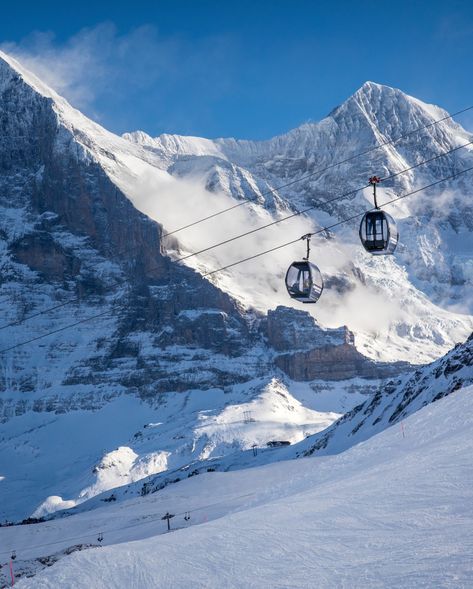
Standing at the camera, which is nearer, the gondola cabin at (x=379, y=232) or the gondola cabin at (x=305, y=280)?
the gondola cabin at (x=379, y=232)

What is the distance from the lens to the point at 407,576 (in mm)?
13320

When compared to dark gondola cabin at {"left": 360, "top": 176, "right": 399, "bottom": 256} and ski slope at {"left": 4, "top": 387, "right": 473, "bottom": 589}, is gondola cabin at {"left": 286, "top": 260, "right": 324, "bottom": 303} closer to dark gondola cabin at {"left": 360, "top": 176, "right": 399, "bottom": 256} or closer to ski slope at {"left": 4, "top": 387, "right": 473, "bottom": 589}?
dark gondola cabin at {"left": 360, "top": 176, "right": 399, "bottom": 256}

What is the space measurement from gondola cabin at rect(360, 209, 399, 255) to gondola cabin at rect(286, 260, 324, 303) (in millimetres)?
3503

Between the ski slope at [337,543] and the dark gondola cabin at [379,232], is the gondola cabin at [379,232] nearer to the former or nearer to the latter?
the dark gondola cabin at [379,232]

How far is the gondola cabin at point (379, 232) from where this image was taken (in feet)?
97.0

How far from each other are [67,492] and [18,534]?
409ft

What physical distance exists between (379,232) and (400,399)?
6297cm

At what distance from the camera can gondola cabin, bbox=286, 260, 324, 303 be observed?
33.3 meters

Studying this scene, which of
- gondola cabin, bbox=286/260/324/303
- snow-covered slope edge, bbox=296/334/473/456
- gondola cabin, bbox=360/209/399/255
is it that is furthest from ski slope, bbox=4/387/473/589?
snow-covered slope edge, bbox=296/334/473/456

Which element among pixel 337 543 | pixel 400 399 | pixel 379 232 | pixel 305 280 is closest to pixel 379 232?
pixel 379 232

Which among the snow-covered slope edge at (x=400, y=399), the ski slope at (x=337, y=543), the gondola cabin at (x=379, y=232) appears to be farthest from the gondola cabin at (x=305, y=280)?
the snow-covered slope edge at (x=400, y=399)

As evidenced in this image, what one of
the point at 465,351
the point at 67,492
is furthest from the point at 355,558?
the point at 67,492

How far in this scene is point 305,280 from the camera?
3381cm

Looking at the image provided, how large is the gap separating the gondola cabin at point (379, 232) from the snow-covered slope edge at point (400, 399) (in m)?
44.6
